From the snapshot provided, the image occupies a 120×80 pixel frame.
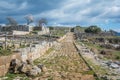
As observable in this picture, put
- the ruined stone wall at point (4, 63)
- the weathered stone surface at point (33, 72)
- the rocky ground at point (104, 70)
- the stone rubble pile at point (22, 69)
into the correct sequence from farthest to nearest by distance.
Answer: the rocky ground at point (104, 70) → the stone rubble pile at point (22, 69) → the weathered stone surface at point (33, 72) → the ruined stone wall at point (4, 63)

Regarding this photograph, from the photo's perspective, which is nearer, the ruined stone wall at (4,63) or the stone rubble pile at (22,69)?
the ruined stone wall at (4,63)

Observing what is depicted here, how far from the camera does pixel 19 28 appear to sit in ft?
388

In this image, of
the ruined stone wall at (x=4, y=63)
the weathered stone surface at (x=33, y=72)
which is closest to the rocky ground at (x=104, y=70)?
the weathered stone surface at (x=33, y=72)

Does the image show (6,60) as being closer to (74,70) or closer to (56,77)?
(56,77)

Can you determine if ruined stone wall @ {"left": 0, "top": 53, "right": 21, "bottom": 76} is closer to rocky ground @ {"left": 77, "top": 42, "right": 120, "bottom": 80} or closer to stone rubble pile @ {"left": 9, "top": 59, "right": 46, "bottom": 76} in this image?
stone rubble pile @ {"left": 9, "top": 59, "right": 46, "bottom": 76}

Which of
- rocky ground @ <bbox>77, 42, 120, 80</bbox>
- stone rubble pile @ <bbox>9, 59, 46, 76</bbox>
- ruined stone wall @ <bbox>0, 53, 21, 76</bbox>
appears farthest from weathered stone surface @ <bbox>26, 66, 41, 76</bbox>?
rocky ground @ <bbox>77, 42, 120, 80</bbox>

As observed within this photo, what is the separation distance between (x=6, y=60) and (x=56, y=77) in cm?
352

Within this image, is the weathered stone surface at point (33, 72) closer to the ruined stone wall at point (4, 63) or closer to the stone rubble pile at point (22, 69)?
the stone rubble pile at point (22, 69)

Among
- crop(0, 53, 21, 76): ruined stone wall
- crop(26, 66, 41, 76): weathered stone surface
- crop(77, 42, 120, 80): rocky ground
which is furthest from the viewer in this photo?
crop(77, 42, 120, 80): rocky ground

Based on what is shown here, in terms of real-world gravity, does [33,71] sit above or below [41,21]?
below

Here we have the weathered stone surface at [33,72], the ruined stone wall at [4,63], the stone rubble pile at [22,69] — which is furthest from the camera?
the stone rubble pile at [22,69]

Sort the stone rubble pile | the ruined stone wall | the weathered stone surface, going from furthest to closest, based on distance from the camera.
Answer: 1. the stone rubble pile
2. the weathered stone surface
3. the ruined stone wall

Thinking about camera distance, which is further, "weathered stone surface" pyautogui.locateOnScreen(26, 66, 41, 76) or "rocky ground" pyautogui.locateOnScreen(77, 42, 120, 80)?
"rocky ground" pyautogui.locateOnScreen(77, 42, 120, 80)

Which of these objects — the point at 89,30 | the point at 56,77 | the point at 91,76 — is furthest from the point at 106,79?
the point at 89,30
